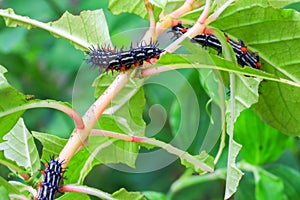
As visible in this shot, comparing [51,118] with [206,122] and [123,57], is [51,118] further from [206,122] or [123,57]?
[123,57]

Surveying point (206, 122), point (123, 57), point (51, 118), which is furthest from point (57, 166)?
point (51, 118)

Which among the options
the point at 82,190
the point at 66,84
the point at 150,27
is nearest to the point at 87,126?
the point at 82,190

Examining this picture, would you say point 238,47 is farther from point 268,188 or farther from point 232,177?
point 268,188

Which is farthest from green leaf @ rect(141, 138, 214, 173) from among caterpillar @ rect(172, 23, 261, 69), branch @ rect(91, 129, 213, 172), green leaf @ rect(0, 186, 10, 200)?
green leaf @ rect(0, 186, 10, 200)

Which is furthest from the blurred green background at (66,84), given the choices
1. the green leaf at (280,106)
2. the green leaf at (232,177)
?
the green leaf at (232,177)

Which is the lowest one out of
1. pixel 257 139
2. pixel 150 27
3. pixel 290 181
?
pixel 290 181

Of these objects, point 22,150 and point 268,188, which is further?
point 268,188

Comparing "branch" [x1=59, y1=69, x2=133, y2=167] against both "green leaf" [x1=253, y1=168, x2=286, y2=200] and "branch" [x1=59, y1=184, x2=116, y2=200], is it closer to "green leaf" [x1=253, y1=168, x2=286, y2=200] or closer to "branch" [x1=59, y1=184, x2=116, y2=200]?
"branch" [x1=59, y1=184, x2=116, y2=200]
